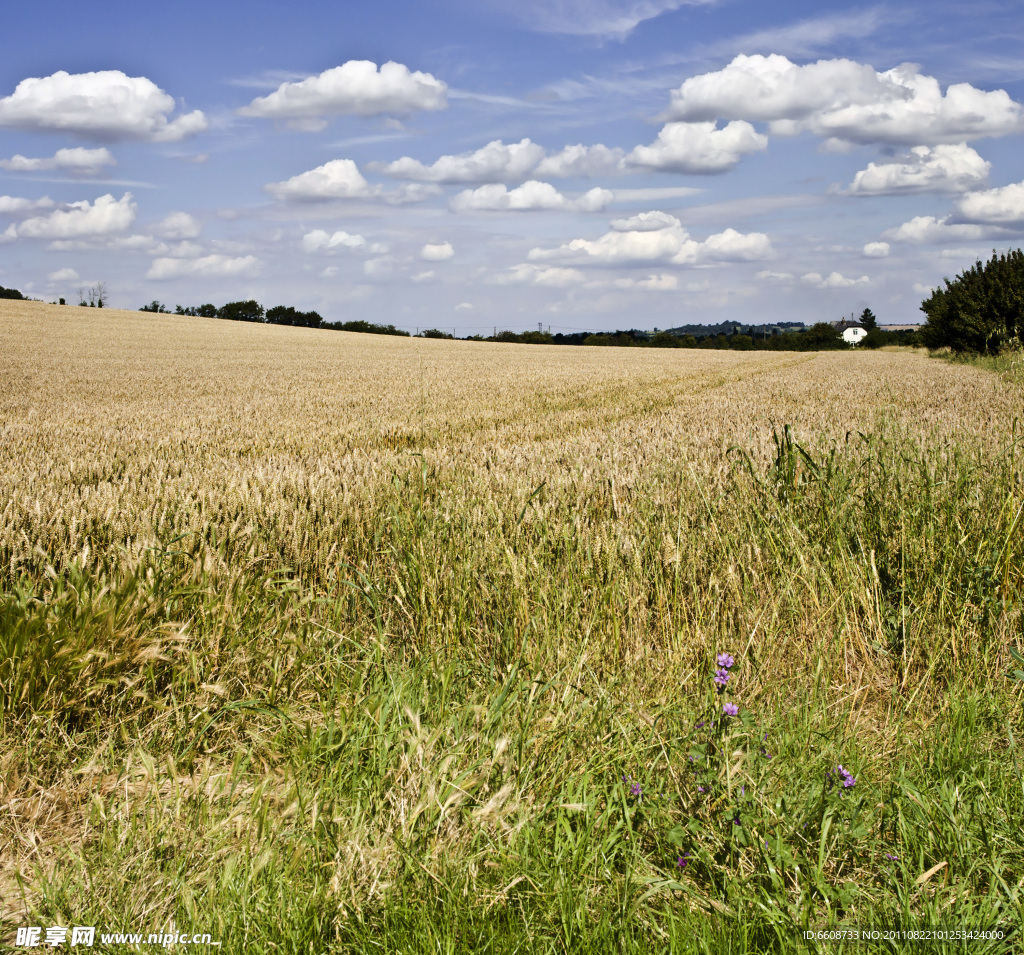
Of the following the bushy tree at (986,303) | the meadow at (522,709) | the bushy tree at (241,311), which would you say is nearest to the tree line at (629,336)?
the bushy tree at (241,311)

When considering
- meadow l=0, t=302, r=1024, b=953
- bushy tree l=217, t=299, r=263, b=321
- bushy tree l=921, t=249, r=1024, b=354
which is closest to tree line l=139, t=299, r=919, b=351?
bushy tree l=217, t=299, r=263, b=321

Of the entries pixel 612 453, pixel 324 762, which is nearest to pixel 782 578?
pixel 324 762

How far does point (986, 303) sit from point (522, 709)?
41.1 meters

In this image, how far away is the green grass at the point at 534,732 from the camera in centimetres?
166

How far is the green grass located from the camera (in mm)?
1664

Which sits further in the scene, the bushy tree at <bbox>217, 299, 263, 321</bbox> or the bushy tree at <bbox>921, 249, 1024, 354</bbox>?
the bushy tree at <bbox>217, 299, 263, 321</bbox>

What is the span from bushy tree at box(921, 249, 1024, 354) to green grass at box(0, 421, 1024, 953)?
33342mm

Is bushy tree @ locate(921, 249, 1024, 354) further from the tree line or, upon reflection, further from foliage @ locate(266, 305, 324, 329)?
foliage @ locate(266, 305, 324, 329)

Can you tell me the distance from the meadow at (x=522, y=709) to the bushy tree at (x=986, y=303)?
33194 millimetres

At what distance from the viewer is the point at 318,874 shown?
67.9 inches

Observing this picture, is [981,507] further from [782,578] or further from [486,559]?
[486,559]

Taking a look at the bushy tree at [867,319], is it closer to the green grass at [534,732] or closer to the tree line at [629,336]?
the tree line at [629,336]

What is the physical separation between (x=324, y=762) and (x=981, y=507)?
11.9ft

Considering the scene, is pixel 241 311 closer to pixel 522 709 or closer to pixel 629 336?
pixel 629 336
